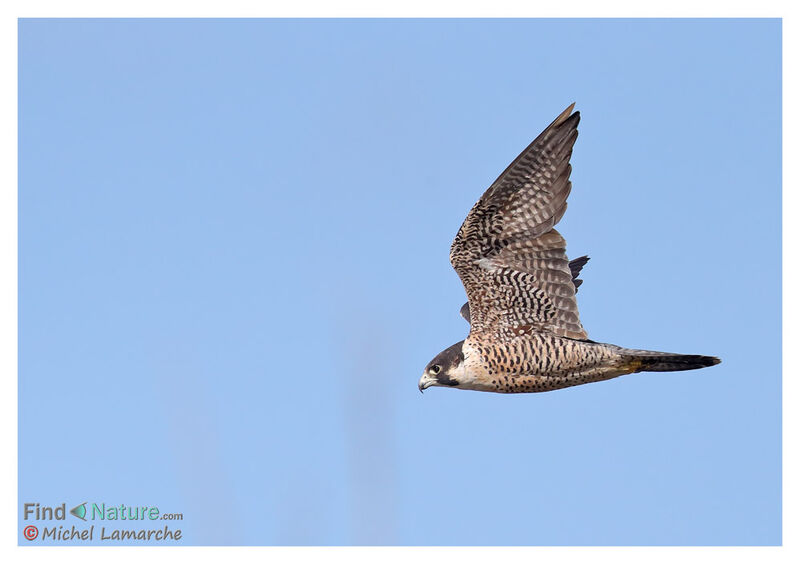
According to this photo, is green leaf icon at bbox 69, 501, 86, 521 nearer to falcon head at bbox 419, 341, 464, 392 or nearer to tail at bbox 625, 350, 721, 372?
falcon head at bbox 419, 341, 464, 392

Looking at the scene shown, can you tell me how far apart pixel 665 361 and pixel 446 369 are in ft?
6.78

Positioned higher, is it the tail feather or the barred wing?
the barred wing

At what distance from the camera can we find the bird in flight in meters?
9.90

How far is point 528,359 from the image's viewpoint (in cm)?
1015

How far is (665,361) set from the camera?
1005 cm

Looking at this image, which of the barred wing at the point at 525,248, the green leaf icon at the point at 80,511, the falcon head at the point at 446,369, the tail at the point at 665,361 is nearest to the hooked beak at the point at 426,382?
the falcon head at the point at 446,369

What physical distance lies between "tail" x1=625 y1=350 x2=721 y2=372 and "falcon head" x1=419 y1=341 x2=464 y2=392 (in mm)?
1582

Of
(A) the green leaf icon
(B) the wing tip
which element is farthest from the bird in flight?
(A) the green leaf icon

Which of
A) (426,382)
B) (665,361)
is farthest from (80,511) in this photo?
(665,361)

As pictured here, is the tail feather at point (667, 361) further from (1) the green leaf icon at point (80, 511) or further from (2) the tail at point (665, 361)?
(1) the green leaf icon at point (80, 511)

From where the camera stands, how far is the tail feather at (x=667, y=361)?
32.6 ft

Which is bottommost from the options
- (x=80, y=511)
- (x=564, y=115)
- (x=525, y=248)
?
(x=80, y=511)

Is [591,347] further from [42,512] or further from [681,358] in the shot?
[42,512]

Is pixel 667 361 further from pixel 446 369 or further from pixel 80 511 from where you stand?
pixel 80 511
